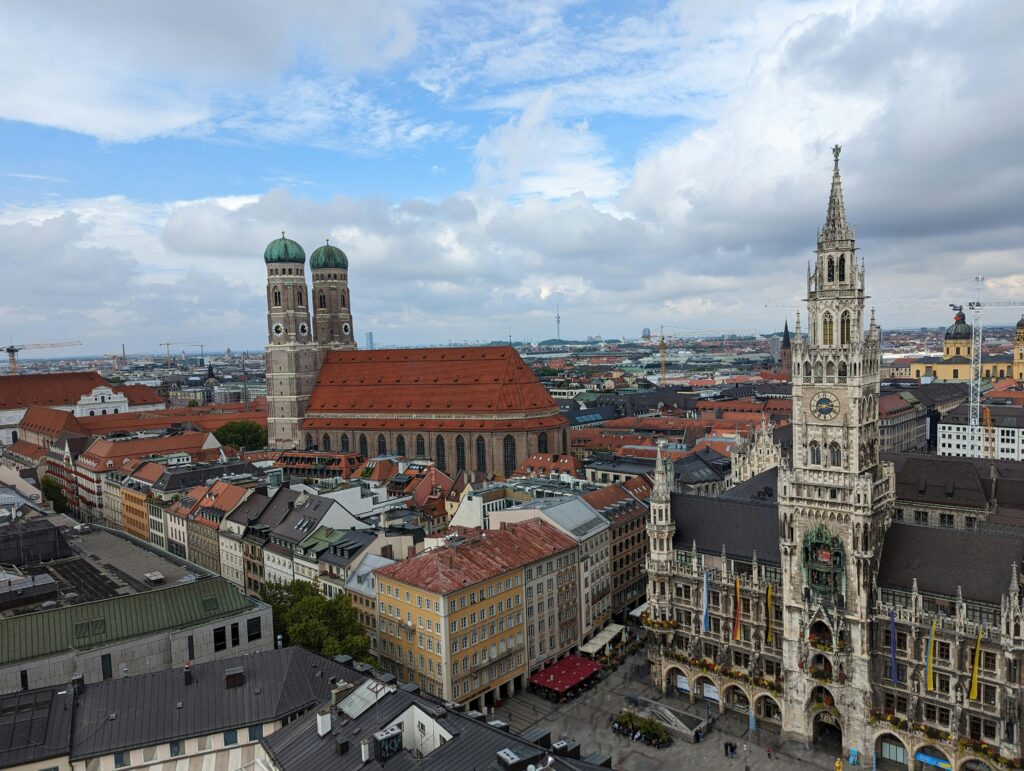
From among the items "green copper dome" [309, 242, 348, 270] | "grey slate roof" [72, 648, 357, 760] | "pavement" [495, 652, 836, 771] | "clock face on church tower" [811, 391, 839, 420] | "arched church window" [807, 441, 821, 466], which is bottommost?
"pavement" [495, 652, 836, 771]

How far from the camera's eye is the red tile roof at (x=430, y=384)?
159000 mm

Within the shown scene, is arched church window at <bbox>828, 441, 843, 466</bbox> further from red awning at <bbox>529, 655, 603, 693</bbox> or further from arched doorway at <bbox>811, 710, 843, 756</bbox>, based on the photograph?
red awning at <bbox>529, 655, 603, 693</bbox>

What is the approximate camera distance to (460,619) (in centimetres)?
7288

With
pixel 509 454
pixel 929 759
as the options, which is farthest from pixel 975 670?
pixel 509 454

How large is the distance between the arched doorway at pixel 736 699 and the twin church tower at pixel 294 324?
127 metres

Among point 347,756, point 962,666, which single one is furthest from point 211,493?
point 962,666

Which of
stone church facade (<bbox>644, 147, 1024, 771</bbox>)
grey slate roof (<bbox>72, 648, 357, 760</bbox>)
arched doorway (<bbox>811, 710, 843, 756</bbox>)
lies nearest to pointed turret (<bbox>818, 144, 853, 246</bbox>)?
stone church facade (<bbox>644, 147, 1024, 771</bbox>)

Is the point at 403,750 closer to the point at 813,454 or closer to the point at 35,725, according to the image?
the point at 35,725

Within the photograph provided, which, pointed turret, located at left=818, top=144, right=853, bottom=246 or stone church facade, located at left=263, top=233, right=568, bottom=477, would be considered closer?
pointed turret, located at left=818, top=144, right=853, bottom=246

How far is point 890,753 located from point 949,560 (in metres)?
16.7

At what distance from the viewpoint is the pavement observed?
65.6 m

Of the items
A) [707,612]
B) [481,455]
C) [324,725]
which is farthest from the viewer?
[481,455]

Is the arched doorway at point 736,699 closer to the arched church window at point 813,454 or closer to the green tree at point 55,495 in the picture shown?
the arched church window at point 813,454

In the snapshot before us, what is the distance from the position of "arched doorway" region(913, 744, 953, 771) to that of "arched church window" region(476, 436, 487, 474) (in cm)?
10312
